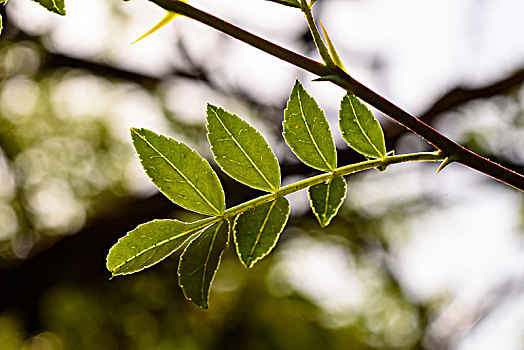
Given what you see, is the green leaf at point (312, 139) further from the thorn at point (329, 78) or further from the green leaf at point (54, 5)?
the green leaf at point (54, 5)

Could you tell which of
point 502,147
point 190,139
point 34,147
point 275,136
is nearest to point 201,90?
point 190,139

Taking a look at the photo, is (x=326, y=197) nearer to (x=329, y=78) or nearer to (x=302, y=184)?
(x=302, y=184)

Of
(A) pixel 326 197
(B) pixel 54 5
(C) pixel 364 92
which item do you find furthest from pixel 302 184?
(B) pixel 54 5

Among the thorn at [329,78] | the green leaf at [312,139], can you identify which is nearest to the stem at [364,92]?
the thorn at [329,78]

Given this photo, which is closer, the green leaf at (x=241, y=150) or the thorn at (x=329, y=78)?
the thorn at (x=329, y=78)

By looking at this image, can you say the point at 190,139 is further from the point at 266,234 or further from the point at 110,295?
the point at 266,234
